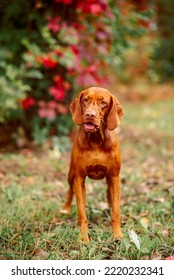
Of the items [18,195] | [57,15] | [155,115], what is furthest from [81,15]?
[155,115]

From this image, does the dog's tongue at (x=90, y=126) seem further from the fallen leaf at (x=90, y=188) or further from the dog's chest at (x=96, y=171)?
the fallen leaf at (x=90, y=188)

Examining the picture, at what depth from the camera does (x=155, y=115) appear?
1264cm

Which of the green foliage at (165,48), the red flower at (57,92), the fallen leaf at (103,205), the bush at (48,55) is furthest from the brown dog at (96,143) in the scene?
the green foliage at (165,48)

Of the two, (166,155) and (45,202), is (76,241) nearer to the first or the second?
(45,202)

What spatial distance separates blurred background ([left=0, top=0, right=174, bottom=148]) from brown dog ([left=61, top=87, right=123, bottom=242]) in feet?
9.25

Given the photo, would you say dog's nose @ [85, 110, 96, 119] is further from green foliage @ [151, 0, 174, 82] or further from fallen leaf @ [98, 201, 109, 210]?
green foliage @ [151, 0, 174, 82]

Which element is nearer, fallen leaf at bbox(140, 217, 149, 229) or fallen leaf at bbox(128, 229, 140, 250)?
fallen leaf at bbox(128, 229, 140, 250)

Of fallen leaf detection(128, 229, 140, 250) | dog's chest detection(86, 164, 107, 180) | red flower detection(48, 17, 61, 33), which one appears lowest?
fallen leaf detection(128, 229, 140, 250)

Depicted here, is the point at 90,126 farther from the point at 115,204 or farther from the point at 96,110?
the point at 115,204

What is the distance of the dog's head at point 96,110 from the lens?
3387mm

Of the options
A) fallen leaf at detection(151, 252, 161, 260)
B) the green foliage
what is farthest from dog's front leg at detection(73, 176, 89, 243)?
the green foliage

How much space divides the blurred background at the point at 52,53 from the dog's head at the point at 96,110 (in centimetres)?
289

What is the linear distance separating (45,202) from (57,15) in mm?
3179

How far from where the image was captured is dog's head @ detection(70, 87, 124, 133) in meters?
3.39
